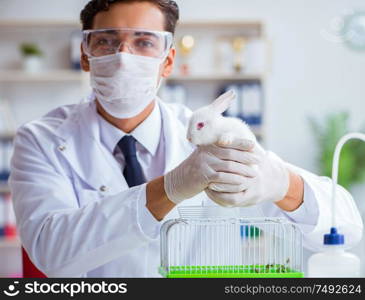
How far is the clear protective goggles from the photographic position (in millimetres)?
1547

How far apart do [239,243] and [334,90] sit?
328 centimetres

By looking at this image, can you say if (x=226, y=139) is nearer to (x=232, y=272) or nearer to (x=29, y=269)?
(x=232, y=272)

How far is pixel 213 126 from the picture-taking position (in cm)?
118

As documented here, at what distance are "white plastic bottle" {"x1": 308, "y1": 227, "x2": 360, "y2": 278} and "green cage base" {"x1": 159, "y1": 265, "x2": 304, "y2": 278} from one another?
4cm

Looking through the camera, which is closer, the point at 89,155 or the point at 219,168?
the point at 219,168

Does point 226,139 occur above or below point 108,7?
below

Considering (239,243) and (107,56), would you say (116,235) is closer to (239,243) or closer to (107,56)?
(239,243)

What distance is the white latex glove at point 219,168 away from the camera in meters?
1.20

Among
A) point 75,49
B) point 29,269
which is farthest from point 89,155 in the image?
point 75,49

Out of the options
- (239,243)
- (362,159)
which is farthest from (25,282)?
(362,159)

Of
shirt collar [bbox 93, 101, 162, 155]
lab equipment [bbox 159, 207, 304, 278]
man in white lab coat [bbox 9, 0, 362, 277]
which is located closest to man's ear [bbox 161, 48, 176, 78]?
man in white lab coat [bbox 9, 0, 362, 277]

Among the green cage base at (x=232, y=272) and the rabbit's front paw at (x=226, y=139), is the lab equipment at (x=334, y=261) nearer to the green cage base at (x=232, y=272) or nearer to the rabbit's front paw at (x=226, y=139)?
the green cage base at (x=232, y=272)

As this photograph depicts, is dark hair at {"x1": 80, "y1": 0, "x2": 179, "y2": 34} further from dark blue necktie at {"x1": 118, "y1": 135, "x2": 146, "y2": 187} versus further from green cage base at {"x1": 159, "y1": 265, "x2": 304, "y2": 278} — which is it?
green cage base at {"x1": 159, "y1": 265, "x2": 304, "y2": 278}

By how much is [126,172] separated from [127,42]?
12.5 inches
